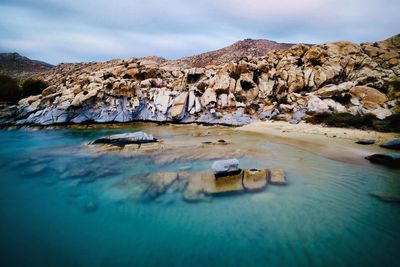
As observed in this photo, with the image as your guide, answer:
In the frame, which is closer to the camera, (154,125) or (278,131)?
(278,131)

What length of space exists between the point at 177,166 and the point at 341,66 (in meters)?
31.8

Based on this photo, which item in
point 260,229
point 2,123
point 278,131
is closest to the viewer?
point 260,229

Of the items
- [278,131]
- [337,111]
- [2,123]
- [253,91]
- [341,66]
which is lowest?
[2,123]

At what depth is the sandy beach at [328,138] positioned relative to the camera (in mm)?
12258

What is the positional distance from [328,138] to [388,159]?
6.18 metres

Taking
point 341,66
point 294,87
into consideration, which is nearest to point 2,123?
point 294,87

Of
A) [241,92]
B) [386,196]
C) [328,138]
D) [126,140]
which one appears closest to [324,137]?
[328,138]

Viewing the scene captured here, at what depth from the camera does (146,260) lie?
5.06 meters

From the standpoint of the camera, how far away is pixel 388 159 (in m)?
10.3

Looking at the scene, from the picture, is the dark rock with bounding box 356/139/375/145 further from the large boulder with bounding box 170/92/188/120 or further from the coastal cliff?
the large boulder with bounding box 170/92/188/120

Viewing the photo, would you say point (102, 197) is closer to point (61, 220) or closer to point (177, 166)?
point (61, 220)

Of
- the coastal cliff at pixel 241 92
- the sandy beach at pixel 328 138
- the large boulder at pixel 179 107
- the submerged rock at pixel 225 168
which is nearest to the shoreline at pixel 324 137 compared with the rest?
the sandy beach at pixel 328 138

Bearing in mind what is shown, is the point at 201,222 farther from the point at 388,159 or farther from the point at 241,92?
the point at 241,92

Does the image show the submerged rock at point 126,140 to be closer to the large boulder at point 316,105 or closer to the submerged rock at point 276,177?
the submerged rock at point 276,177
